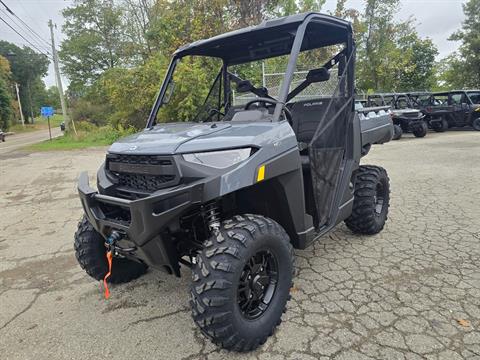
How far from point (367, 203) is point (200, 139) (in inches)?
93.9

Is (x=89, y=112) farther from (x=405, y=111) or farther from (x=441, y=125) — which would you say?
(x=441, y=125)

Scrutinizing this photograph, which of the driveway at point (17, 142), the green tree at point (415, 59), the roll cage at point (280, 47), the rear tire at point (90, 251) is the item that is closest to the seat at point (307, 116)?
the roll cage at point (280, 47)

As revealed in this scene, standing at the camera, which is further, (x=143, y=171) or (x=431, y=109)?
(x=431, y=109)

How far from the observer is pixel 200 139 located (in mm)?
2287

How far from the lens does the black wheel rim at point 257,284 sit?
231cm

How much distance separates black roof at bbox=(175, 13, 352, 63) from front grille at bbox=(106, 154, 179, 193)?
145 centimetres

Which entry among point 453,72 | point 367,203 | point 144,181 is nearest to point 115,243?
point 144,181

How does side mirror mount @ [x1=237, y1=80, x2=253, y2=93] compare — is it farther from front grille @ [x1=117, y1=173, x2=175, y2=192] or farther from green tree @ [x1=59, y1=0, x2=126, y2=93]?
green tree @ [x1=59, y1=0, x2=126, y2=93]

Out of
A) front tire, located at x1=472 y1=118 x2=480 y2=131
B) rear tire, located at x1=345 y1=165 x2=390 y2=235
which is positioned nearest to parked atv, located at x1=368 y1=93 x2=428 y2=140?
front tire, located at x1=472 y1=118 x2=480 y2=131

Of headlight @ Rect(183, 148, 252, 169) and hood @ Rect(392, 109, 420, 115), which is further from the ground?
headlight @ Rect(183, 148, 252, 169)

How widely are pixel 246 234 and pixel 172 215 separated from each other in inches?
19.3

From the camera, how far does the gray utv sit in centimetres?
209

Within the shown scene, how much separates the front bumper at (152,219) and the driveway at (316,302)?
2.16 ft

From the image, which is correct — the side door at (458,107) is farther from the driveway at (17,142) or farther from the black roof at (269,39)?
the driveway at (17,142)
